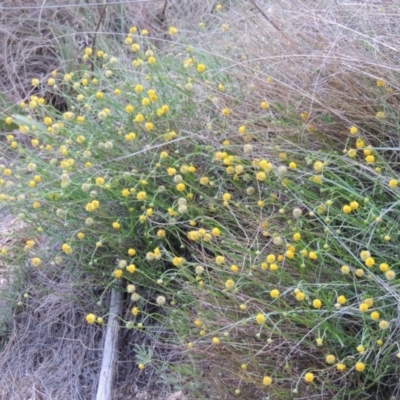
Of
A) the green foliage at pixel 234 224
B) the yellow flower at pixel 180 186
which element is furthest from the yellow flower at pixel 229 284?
the yellow flower at pixel 180 186

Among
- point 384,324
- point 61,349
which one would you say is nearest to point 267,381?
point 384,324

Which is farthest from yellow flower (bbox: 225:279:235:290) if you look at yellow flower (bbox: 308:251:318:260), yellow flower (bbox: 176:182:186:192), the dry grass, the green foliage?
the dry grass

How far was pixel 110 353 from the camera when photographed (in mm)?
3057

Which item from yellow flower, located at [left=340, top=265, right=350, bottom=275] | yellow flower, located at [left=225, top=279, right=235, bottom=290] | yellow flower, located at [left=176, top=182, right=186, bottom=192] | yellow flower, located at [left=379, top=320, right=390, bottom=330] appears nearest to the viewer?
yellow flower, located at [left=379, top=320, right=390, bottom=330]

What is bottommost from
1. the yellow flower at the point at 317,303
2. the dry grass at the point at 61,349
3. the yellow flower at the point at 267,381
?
the dry grass at the point at 61,349

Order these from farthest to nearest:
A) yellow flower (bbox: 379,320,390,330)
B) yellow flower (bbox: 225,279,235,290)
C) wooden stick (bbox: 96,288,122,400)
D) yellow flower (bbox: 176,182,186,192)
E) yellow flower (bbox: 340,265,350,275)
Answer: wooden stick (bbox: 96,288,122,400) < yellow flower (bbox: 176,182,186,192) < yellow flower (bbox: 225,279,235,290) < yellow flower (bbox: 340,265,350,275) < yellow flower (bbox: 379,320,390,330)

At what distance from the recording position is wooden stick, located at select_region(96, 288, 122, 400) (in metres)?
2.98

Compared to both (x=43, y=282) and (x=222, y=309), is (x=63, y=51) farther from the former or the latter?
(x=222, y=309)

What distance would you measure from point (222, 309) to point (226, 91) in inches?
39.1

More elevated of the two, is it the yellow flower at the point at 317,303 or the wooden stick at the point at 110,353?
the yellow flower at the point at 317,303

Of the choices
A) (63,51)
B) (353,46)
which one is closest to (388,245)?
(353,46)

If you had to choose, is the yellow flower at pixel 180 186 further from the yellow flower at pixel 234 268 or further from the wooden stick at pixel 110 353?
the wooden stick at pixel 110 353

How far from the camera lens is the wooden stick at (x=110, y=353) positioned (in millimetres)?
2980

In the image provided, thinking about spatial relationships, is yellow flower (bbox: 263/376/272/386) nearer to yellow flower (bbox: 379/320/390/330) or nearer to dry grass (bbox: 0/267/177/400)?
yellow flower (bbox: 379/320/390/330)
